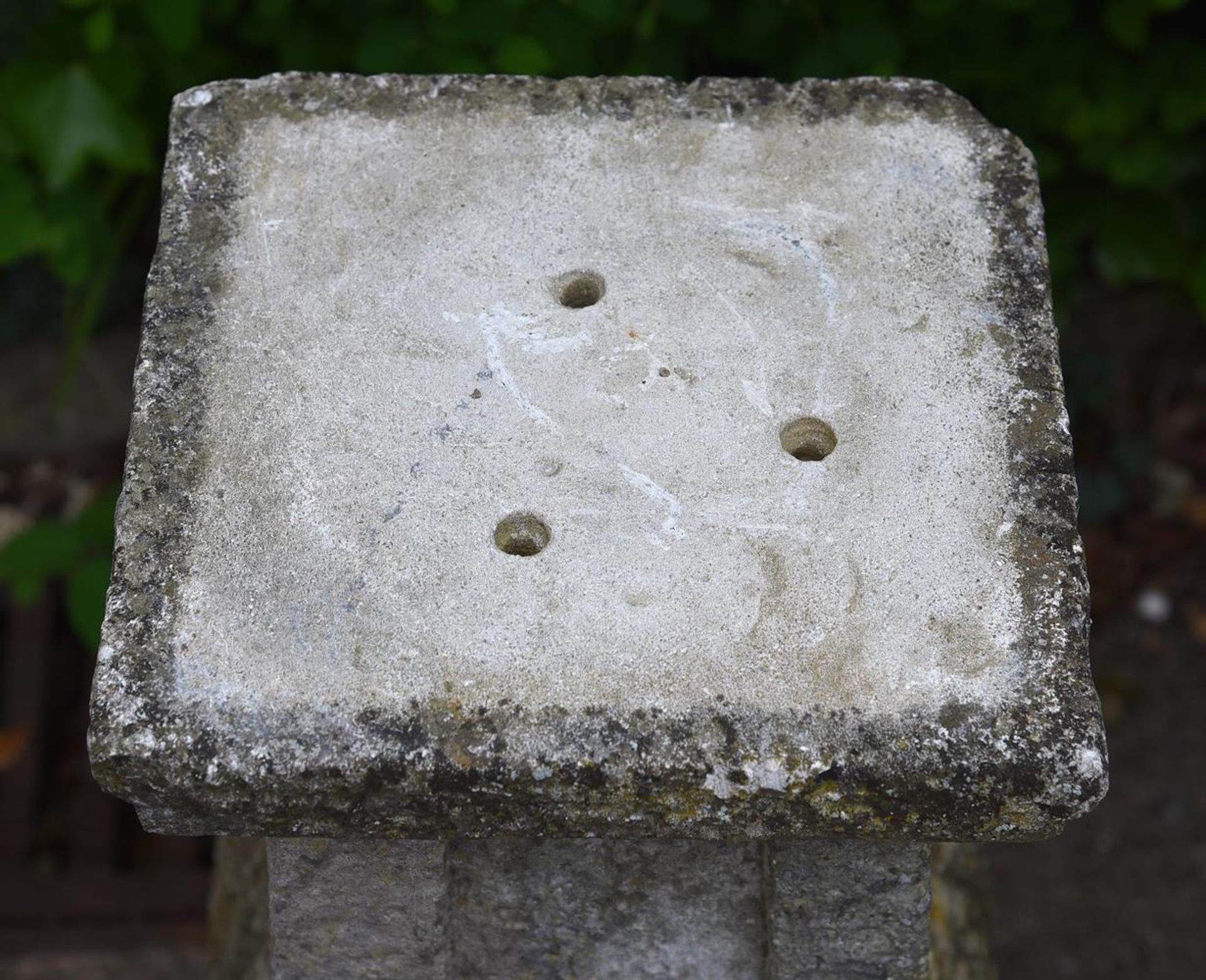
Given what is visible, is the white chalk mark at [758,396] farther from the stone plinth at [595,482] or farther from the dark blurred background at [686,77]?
the dark blurred background at [686,77]

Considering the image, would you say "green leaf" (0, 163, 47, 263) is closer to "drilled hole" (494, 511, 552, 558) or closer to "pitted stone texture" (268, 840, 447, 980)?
"pitted stone texture" (268, 840, 447, 980)

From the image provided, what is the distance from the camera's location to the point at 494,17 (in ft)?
7.11

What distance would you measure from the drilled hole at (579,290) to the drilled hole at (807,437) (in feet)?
0.90

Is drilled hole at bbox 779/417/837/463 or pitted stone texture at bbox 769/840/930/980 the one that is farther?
pitted stone texture at bbox 769/840/930/980

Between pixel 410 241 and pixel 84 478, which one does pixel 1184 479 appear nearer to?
→ pixel 410 241

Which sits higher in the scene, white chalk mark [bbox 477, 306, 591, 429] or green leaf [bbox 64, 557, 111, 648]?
white chalk mark [bbox 477, 306, 591, 429]

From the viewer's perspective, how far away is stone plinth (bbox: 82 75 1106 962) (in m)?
1.27

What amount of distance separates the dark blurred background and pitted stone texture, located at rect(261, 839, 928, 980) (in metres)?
0.78

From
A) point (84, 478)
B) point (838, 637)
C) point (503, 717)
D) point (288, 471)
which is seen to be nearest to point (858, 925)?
point (838, 637)

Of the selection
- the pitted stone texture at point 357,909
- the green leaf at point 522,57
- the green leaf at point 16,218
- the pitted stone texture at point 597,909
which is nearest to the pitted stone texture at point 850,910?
the pitted stone texture at point 597,909

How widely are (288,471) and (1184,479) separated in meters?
2.55

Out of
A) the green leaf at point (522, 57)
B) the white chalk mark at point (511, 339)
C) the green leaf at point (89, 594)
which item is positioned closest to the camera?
the white chalk mark at point (511, 339)

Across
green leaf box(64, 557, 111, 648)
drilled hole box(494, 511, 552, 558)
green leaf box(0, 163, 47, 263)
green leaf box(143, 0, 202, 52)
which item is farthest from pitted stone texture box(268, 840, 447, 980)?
green leaf box(0, 163, 47, 263)

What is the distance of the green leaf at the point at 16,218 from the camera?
2539mm
